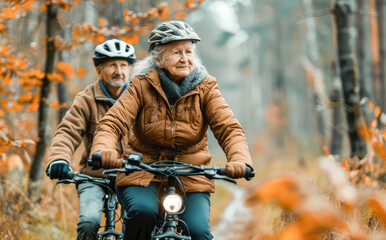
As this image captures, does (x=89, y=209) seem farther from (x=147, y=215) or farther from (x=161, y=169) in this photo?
(x=161, y=169)

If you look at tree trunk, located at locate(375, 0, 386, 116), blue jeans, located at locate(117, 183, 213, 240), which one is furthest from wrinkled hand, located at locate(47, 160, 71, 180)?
tree trunk, located at locate(375, 0, 386, 116)

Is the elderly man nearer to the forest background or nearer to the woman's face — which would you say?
the forest background

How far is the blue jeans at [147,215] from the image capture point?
3.04 meters

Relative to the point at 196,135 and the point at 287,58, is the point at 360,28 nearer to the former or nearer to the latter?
the point at 196,135

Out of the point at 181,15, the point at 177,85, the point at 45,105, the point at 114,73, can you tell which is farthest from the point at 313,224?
the point at 45,105

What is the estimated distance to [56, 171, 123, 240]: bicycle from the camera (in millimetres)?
3531

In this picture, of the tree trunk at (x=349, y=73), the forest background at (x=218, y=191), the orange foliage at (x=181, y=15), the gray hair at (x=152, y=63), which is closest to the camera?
the forest background at (x=218, y=191)

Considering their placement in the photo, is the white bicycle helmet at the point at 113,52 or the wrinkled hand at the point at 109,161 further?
the white bicycle helmet at the point at 113,52

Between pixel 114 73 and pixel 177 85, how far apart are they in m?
1.38

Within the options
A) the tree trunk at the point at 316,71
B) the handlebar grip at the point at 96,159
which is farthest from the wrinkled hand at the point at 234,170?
the tree trunk at the point at 316,71

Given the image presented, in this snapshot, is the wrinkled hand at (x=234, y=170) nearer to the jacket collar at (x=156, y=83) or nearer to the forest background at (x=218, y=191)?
the forest background at (x=218, y=191)

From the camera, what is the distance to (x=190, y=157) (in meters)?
3.49

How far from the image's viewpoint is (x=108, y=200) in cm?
391

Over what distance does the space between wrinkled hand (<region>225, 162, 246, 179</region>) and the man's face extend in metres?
2.17
